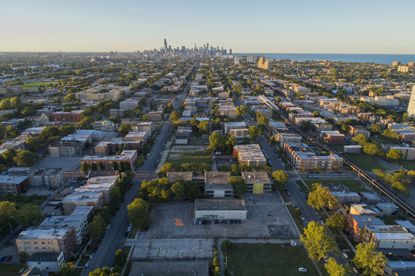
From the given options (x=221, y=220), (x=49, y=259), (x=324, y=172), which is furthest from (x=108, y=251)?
(x=324, y=172)

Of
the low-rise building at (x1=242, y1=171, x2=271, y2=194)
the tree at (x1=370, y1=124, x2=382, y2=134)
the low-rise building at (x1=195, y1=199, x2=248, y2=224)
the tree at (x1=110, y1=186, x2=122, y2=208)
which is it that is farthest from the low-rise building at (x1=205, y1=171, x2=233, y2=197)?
the tree at (x1=370, y1=124, x2=382, y2=134)

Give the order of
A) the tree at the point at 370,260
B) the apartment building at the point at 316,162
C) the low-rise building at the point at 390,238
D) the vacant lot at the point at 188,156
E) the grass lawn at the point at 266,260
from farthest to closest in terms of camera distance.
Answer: the vacant lot at the point at 188,156 → the apartment building at the point at 316,162 → the low-rise building at the point at 390,238 → the grass lawn at the point at 266,260 → the tree at the point at 370,260

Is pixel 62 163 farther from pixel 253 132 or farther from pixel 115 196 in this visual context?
pixel 253 132

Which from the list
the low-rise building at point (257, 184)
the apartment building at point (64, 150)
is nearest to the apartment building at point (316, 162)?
the low-rise building at point (257, 184)

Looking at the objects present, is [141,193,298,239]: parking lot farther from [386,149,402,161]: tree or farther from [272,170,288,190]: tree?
[386,149,402,161]: tree

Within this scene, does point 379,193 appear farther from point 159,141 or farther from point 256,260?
point 159,141

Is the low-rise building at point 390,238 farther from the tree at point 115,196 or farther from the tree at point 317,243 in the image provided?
the tree at point 115,196
